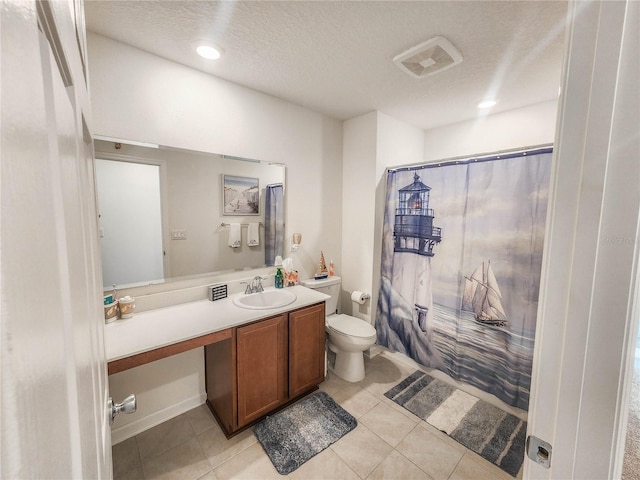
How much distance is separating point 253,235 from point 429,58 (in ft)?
5.91

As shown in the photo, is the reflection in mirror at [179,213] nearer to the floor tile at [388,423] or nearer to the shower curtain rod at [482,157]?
the shower curtain rod at [482,157]

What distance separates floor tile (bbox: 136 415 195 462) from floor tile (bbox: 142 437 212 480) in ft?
0.16

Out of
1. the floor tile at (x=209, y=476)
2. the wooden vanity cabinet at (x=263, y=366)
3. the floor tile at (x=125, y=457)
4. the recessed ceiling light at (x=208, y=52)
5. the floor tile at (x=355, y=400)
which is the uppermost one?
the recessed ceiling light at (x=208, y=52)

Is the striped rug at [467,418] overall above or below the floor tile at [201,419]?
above

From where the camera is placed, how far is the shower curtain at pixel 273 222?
2.41 metres

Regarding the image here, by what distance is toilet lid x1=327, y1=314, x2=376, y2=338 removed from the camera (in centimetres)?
234

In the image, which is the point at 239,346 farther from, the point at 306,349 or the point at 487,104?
the point at 487,104

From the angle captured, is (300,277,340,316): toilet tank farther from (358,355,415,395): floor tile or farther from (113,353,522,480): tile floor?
(113,353,522,480): tile floor

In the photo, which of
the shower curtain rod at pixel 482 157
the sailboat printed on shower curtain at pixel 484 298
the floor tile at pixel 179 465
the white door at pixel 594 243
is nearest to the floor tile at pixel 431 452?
the sailboat printed on shower curtain at pixel 484 298

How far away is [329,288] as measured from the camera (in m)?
2.72

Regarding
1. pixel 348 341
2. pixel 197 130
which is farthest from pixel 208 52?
pixel 348 341

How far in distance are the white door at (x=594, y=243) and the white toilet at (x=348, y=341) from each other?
5.83 ft

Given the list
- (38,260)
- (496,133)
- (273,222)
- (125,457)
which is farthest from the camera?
(496,133)

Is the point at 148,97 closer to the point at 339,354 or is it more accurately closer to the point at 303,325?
the point at 303,325
